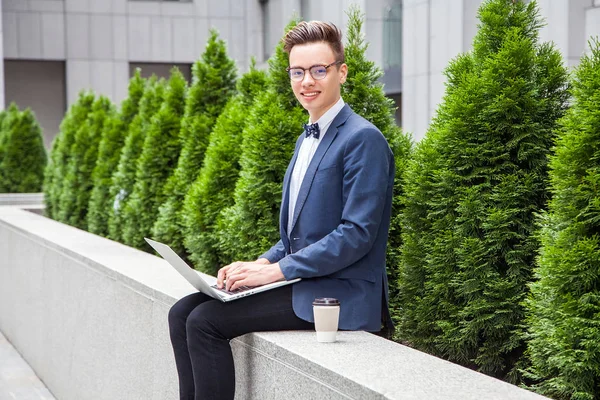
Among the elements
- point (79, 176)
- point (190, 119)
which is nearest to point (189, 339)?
point (190, 119)

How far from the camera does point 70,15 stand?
A: 29078 millimetres

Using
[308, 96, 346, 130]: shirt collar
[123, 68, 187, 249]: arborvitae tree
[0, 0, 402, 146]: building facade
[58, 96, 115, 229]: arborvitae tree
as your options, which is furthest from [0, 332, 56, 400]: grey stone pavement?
[0, 0, 402, 146]: building facade

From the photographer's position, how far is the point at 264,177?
5.55 m

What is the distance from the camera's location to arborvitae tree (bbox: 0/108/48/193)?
52.1 feet

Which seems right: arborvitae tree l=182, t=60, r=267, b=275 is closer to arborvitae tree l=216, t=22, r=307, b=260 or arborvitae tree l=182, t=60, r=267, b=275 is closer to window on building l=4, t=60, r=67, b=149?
arborvitae tree l=216, t=22, r=307, b=260

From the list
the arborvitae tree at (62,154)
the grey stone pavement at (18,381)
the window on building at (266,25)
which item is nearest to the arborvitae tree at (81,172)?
the arborvitae tree at (62,154)

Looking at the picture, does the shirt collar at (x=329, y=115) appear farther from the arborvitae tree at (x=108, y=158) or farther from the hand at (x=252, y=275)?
the arborvitae tree at (x=108, y=158)

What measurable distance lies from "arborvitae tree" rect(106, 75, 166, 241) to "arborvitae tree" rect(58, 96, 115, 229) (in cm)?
130

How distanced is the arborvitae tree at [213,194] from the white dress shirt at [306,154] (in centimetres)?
261

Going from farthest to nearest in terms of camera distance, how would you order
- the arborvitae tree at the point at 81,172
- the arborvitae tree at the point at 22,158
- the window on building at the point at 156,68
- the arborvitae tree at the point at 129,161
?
the window on building at the point at 156,68 → the arborvitae tree at the point at 22,158 → the arborvitae tree at the point at 81,172 → the arborvitae tree at the point at 129,161

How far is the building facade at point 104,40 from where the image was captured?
28.6m

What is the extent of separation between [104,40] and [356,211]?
27.6 meters

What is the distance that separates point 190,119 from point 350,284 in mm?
4572

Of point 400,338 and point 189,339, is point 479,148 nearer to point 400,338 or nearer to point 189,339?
point 400,338
